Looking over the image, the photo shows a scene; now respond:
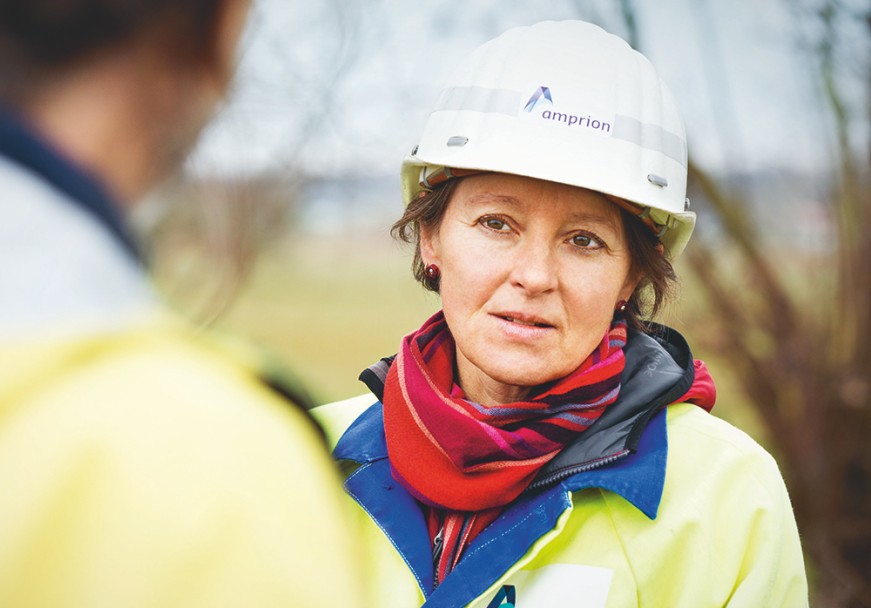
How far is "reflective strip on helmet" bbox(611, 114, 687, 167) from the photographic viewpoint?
76.3 inches

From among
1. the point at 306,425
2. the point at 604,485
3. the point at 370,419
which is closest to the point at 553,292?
the point at 604,485

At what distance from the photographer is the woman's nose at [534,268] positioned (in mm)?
1910

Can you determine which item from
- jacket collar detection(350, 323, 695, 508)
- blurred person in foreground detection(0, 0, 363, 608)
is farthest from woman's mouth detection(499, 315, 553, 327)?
blurred person in foreground detection(0, 0, 363, 608)

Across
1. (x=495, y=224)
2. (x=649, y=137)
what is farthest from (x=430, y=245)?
(x=649, y=137)

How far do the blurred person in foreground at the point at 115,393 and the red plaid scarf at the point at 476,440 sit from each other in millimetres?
1148

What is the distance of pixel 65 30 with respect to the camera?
0.66 meters

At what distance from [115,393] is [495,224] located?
1425mm

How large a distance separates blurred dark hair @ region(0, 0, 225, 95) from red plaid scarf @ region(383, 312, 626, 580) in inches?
52.5

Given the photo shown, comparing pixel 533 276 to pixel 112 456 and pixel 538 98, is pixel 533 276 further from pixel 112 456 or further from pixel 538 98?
pixel 112 456

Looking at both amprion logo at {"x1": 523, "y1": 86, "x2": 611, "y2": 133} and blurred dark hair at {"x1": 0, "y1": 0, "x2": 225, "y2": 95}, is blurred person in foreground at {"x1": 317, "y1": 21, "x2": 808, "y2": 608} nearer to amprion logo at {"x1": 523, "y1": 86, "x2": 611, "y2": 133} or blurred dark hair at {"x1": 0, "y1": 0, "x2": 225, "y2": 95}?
amprion logo at {"x1": 523, "y1": 86, "x2": 611, "y2": 133}

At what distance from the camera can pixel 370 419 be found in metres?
2.21

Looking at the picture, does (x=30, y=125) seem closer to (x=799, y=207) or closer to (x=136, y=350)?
(x=136, y=350)

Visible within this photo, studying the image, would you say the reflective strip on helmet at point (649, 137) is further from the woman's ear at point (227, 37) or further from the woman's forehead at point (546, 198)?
the woman's ear at point (227, 37)

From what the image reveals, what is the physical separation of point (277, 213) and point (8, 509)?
379 cm
